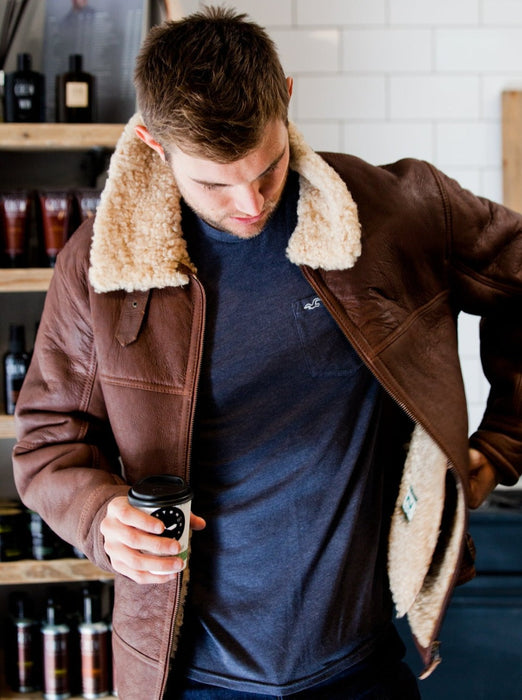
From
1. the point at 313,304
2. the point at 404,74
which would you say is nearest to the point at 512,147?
the point at 404,74

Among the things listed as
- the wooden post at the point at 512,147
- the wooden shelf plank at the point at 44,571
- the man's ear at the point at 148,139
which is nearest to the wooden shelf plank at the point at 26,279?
the wooden shelf plank at the point at 44,571

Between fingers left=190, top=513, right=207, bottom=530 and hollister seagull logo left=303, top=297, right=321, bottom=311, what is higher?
hollister seagull logo left=303, top=297, right=321, bottom=311

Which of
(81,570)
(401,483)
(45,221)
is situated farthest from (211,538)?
(45,221)

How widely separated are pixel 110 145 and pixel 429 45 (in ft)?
4.27

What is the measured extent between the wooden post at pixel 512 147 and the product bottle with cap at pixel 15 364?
168 centimetres

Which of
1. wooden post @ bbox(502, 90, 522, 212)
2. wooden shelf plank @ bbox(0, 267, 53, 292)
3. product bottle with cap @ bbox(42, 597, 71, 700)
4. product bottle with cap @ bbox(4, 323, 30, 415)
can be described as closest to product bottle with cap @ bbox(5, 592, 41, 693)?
product bottle with cap @ bbox(42, 597, 71, 700)

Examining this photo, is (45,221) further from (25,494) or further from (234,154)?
(234,154)

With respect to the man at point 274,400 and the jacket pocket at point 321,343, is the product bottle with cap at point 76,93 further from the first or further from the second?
the jacket pocket at point 321,343

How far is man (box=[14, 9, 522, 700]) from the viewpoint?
1.27m

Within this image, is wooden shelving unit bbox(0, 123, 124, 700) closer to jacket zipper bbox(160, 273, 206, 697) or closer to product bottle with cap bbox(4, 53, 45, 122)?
product bottle with cap bbox(4, 53, 45, 122)

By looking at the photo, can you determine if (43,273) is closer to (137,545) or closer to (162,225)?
(162,225)

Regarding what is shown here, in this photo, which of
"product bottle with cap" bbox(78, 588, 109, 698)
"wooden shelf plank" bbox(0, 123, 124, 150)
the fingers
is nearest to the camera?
the fingers

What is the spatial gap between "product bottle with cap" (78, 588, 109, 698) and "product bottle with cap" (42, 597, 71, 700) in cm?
5

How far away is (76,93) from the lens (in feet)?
7.39
